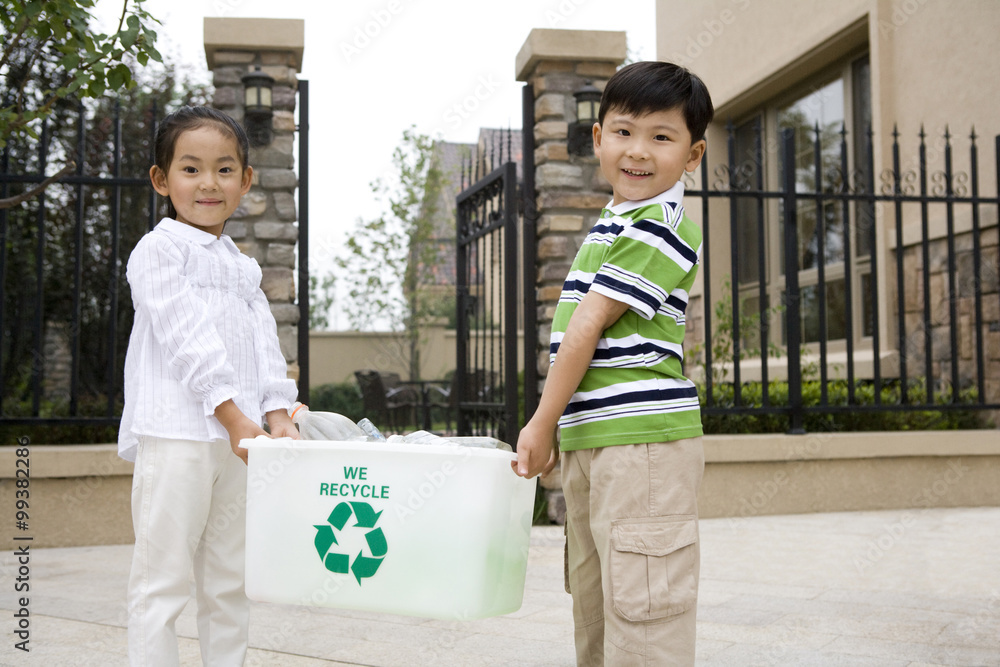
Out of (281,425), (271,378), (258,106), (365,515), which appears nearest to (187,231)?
(271,378)

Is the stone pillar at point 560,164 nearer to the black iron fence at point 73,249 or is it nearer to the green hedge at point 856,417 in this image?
the green hedge at point 856,417

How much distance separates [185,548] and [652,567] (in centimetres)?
96

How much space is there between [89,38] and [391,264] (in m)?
12.6

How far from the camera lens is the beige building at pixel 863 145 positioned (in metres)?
5.97

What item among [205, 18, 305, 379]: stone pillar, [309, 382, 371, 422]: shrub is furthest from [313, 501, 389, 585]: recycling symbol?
[309, 382, 371, 422]: shrub

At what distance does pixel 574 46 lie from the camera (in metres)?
4.93

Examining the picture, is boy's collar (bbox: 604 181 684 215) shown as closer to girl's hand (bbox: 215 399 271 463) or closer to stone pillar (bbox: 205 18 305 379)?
girl's hand (bbox: 215 399 271 463)

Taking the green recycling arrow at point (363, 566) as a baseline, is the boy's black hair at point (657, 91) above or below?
above

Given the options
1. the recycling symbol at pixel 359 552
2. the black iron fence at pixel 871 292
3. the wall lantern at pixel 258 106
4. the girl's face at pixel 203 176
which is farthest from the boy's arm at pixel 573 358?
the wall lantern at pixel 258 106

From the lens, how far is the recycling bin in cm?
148

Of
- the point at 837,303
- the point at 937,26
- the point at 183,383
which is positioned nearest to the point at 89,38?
the point at 183,383

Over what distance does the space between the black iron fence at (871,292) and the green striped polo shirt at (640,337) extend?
8.44ft

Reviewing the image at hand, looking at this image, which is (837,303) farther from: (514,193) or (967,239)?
(514,193)

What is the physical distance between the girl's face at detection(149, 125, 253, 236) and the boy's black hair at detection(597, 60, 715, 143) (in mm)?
847
